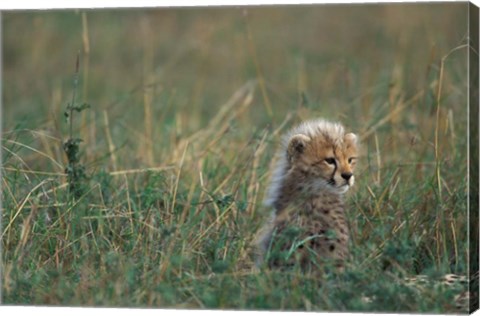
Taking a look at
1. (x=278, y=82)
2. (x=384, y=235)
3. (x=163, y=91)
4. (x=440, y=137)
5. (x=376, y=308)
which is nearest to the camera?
(x=376, y=308)

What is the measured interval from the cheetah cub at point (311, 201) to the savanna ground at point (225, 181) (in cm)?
12

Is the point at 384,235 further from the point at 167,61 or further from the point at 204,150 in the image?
the point at 167,61

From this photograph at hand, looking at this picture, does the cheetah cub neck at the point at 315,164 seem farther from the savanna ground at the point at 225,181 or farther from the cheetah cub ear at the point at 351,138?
the savanna ground at the point at 225,181

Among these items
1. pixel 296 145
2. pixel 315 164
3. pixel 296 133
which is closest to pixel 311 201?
pixel 315 164

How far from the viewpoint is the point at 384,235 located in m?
6.67

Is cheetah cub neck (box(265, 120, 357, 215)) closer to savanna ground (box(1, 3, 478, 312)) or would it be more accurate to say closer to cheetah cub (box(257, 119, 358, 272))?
cheetah cub (box(257, 119, 358, 272))

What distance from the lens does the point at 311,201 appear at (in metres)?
6.62

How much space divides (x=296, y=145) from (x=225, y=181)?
0.96 meters

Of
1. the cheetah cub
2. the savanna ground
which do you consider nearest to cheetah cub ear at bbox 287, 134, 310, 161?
the cheetah cub

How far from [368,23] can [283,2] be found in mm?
5318

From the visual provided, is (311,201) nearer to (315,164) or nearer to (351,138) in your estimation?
(315,164)

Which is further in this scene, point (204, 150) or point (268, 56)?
point (268, 56)

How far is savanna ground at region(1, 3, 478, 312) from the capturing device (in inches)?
251

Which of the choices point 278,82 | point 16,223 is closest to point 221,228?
point 16,223
